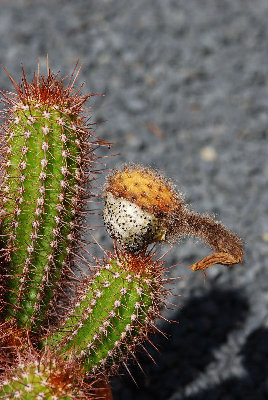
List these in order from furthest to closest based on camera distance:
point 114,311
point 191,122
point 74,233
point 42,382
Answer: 1. point 191,122
2. point 74,233
3. point 114,311
4. point 42,382

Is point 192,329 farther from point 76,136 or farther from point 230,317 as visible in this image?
point 76,136

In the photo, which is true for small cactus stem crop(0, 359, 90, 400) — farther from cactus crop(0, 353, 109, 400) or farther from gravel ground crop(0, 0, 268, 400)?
gravel ground crop(0, 0, 268, 400)

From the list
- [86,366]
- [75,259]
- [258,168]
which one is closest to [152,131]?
[258,168]

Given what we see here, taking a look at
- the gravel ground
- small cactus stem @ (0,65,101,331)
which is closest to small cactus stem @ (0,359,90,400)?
small cactus stem @ (0,65,101,331)

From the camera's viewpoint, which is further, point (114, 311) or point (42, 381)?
point (114, 311)

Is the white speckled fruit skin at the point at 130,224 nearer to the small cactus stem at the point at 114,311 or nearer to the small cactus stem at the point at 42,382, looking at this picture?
the small cactus stem at the point at 114,311

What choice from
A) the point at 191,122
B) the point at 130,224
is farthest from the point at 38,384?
the point at 191,122

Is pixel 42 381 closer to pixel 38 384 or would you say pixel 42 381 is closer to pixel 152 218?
pixel 38 384
